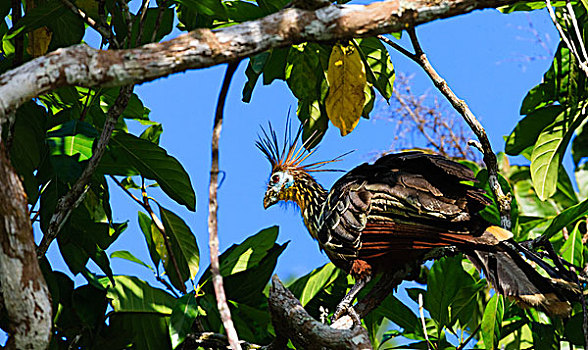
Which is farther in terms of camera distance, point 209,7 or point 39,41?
point 39,41

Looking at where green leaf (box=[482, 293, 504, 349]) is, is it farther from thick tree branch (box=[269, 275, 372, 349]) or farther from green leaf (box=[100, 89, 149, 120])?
green leaf (box=[100, 89, 149, 120])

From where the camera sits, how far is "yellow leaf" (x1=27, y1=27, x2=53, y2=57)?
6.69 feet

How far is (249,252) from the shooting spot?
2.32 meters

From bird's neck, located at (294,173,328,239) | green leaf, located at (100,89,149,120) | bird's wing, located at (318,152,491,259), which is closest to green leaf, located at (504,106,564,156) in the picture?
bird's wing, located at (318,152,491,259)

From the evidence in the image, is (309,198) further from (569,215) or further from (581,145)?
(581,145)

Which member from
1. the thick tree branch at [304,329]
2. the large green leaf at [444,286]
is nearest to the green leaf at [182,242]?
the thick tree branch at [304,329]

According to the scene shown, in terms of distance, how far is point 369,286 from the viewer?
2.29 metres

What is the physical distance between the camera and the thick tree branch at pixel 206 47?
1125mm

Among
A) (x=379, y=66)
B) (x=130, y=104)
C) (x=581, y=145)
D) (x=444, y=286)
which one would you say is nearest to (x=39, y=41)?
(x=130, y=104)

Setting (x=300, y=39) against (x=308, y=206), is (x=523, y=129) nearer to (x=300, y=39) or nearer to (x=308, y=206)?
(x=308, y=206)

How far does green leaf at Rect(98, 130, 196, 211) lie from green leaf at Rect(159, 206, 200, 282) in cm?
35

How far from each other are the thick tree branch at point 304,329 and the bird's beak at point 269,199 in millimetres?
544

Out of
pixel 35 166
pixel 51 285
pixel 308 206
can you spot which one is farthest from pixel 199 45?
pixel 308 206

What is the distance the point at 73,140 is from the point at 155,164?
0.35m
